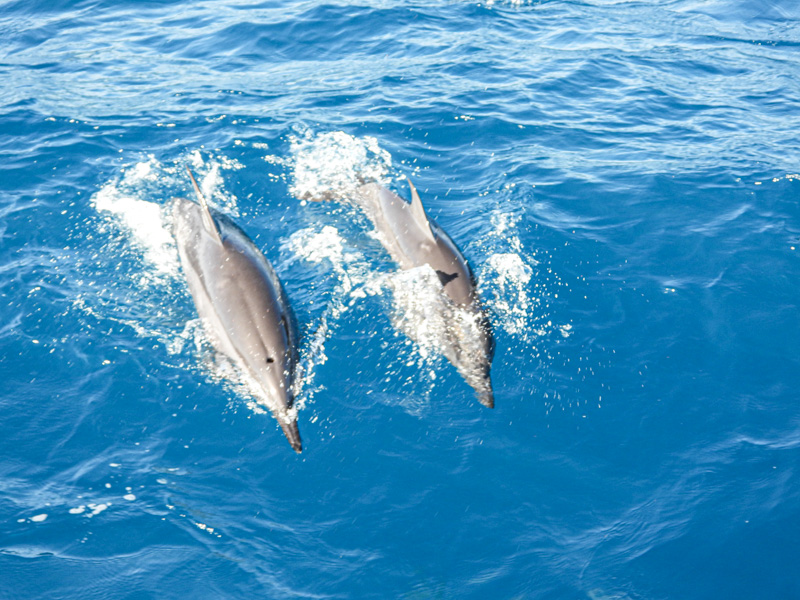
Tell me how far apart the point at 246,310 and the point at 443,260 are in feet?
9.31

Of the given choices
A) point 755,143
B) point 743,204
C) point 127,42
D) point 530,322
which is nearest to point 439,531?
point 530,322

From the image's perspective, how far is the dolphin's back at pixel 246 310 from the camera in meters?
7.75

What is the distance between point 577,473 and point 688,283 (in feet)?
13.8

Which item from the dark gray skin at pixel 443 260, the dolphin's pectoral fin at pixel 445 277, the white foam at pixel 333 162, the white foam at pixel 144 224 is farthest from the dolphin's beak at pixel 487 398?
the white foam at pixel 333 162

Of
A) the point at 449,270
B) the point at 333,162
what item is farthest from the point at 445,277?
the point at 333,162

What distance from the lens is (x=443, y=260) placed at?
9.56 metres

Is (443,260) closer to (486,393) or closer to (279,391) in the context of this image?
(486,393)

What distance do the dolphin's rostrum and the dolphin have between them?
2000 mm

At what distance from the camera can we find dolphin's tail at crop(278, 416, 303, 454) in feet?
24.1

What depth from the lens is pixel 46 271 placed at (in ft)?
33.9

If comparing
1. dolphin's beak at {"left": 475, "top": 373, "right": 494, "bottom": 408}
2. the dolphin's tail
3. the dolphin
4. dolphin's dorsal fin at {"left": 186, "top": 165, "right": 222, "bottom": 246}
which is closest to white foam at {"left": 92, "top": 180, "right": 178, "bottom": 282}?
the dolphin

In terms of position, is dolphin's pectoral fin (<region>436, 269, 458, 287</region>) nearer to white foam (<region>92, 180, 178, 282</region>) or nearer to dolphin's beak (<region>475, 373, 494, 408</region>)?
dolphin's beak (<region>475, 373, 494, 408</region>)

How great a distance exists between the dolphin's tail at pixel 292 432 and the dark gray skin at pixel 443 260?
2.21 metres

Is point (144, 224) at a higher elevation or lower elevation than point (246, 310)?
lower
